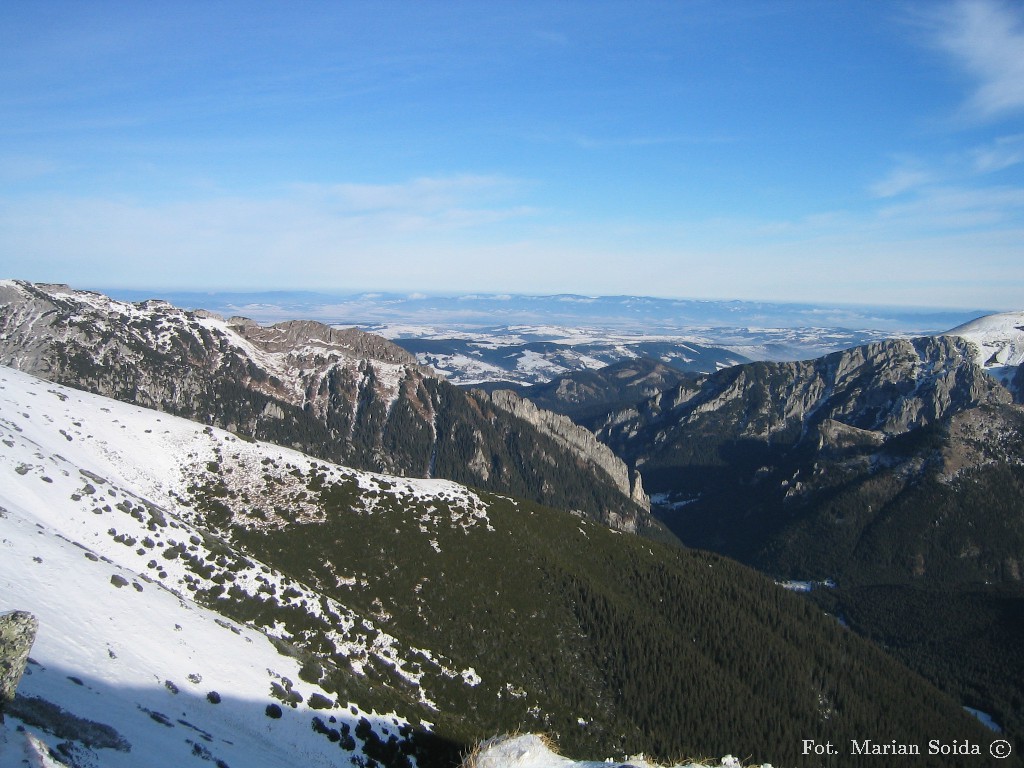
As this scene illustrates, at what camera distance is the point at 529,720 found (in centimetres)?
6731

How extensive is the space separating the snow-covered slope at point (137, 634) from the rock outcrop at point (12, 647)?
5.32 ft

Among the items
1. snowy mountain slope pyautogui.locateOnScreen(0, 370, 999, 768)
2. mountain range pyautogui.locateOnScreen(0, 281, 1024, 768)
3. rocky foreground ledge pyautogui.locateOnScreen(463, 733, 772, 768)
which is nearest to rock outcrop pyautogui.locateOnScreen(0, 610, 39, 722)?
snowy mountain slope pyautogui.locateOnScreen(0, 370, 999, 768)

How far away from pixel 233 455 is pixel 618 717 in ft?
215

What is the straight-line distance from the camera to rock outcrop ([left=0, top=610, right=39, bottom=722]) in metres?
20.7

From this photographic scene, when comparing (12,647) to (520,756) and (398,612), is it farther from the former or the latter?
(398,612)

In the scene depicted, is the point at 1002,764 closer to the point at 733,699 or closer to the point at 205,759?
the point at 733,699

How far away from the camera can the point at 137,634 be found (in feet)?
134

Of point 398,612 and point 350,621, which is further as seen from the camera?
point 398,612

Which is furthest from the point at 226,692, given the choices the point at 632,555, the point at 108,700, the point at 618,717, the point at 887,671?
the point at 887,671

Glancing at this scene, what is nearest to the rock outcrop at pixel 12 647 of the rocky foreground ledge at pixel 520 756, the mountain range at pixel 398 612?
the mountain range at pixel 398 612

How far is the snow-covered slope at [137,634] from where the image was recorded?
29.2 m

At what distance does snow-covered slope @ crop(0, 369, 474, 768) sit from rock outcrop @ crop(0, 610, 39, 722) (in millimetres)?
1621

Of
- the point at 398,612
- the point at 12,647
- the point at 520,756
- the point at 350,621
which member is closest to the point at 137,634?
the point at 12,647

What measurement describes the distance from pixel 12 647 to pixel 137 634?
22.6 m
